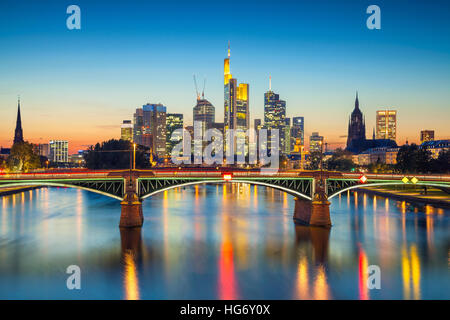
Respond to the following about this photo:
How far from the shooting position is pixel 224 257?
160 feet

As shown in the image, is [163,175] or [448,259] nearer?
[448,259]

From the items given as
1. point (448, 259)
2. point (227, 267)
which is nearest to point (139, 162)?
point (227, 267)

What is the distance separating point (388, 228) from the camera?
67375 millimetres

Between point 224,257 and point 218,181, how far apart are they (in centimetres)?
1620

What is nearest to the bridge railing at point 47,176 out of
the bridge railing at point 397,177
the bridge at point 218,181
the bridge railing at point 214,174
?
the bridge at point 218,181

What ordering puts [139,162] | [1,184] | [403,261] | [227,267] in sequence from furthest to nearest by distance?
[139,162] → [1,184] → [403,261] → [227,267]

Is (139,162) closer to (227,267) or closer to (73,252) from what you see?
(73,252)

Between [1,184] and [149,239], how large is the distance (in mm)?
22567

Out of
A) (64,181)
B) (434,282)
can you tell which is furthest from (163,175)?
(434,282)

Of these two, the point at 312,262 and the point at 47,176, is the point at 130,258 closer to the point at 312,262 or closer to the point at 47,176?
the point at 47,176

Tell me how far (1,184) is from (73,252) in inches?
599

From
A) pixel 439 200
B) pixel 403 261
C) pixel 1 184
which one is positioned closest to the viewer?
pixel 403 261

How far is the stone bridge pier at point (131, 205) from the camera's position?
190 ft

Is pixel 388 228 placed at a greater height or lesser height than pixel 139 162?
lesser
